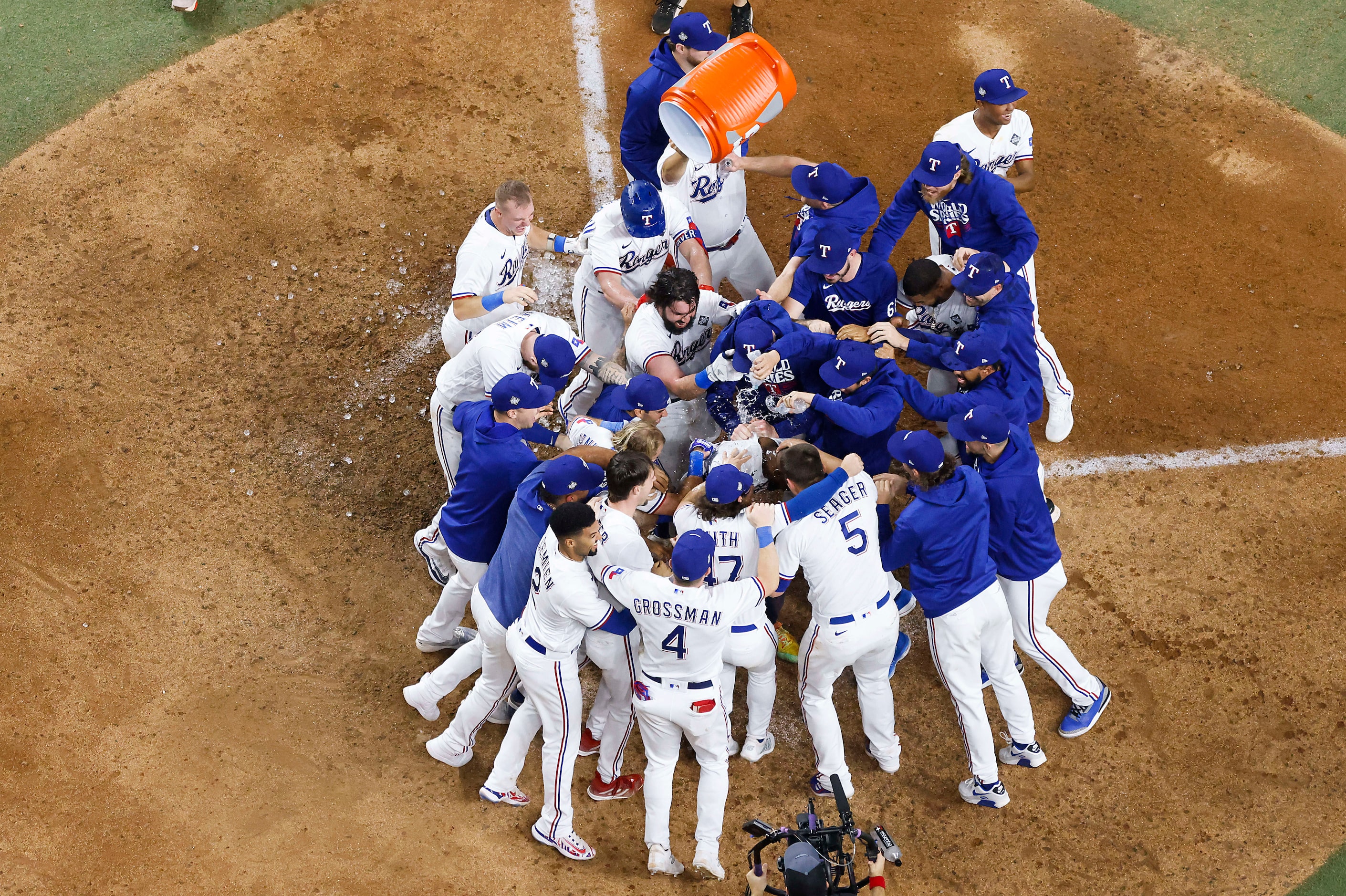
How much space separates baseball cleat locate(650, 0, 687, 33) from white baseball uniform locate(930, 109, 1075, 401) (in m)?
3.44

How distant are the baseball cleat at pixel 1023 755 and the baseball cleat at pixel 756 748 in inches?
58.0

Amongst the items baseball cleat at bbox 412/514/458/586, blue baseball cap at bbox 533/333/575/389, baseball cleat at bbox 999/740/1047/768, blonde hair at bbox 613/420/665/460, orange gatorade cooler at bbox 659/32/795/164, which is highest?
orange gatorade cooler at bbox 659/32/795/164

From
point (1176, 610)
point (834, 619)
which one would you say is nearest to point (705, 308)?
point (834, 619)

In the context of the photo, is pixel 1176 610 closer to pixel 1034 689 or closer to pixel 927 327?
pixel 1034 689

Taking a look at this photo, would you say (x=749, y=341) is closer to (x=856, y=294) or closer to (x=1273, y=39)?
(x=856, y=294)

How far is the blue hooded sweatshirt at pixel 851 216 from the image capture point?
710 cm

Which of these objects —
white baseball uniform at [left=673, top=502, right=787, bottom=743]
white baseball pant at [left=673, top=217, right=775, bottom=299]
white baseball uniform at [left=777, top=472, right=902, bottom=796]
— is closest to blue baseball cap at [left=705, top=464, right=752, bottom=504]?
white baseball uniform at [left=673, top=502, right=787, bottom=743]

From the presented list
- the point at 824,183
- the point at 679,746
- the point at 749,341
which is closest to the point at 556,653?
the point at 679,746

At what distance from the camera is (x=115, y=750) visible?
6.33 metres

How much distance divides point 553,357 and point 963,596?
283cm

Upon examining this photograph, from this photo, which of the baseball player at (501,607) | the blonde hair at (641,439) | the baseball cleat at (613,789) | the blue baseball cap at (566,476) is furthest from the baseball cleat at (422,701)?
the blonde hair at (641,439)

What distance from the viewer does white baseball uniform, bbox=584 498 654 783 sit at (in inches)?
221

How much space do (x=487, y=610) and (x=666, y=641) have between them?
3.93 feet

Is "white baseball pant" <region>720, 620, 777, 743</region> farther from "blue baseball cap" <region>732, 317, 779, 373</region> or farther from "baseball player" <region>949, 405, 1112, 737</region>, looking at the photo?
"blue baseball cap" <region>732, 317, 779, 373</region>
